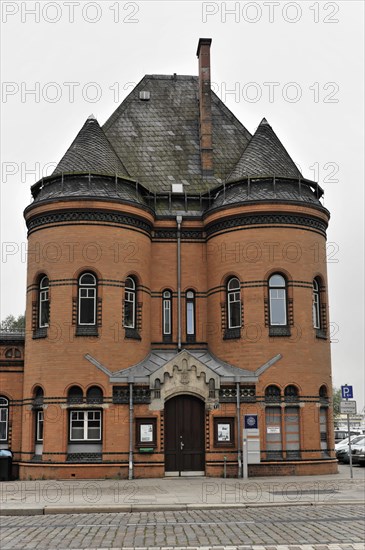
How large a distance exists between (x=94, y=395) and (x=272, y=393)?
6298mm

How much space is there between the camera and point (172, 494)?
1994 cm

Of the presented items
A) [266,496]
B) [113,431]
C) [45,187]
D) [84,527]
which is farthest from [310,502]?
[45,187]

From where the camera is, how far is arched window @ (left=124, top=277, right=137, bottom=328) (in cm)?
2755

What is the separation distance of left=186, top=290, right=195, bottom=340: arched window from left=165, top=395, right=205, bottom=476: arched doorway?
3.54m

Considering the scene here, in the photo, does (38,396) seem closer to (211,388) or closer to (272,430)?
(211,388)

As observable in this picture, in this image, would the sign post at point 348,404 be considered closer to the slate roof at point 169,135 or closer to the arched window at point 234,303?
the arched window at point 234,303

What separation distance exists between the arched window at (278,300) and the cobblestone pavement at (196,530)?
10.9 meters

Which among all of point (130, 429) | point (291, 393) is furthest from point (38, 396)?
point (291, 393)

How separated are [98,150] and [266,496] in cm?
1526

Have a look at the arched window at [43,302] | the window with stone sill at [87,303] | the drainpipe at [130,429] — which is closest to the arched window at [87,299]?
the window with stone sill at [87,303]

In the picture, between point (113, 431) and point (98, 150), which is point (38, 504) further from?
point (98, 150)

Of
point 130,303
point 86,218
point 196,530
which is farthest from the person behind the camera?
point 130,303

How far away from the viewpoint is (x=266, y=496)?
1931 centimetres

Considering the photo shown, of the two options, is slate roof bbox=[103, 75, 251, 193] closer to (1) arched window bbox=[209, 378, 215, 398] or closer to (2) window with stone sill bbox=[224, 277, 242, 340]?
(2) window with stone sill bbox=[224, 277, 242, 340]
